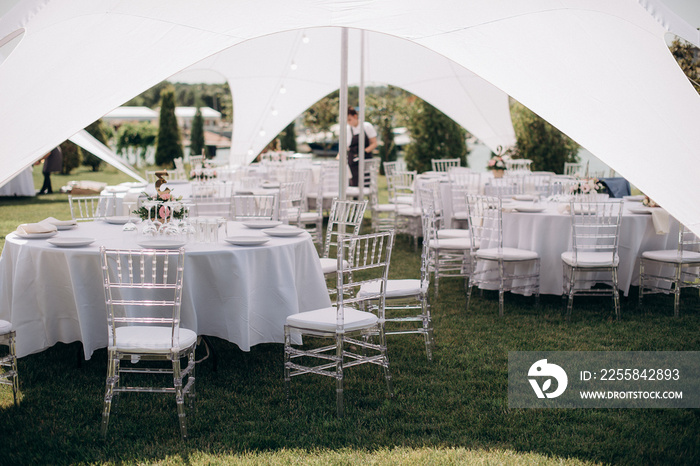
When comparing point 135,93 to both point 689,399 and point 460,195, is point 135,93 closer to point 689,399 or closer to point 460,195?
point 689,399

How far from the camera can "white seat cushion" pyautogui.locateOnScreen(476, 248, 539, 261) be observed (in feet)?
21.5

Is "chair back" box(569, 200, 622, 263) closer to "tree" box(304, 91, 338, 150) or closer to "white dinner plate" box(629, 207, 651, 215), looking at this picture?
"white dinner plate" box(629, 207, 651, 215)

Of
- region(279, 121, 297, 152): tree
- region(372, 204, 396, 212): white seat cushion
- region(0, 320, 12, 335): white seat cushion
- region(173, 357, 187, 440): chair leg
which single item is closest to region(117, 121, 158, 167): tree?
region(279, 121, 297, 152): tree

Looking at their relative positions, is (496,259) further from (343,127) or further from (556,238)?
(343,127)

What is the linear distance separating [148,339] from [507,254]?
146 inches

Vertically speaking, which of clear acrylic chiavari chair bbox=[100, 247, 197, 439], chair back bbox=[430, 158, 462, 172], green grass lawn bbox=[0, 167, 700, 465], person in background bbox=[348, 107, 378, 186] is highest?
person in background bbox=[348, 107, 378, 186]

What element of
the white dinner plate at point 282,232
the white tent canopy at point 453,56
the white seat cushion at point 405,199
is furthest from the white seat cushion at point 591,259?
the white seat cushion at point 405,199

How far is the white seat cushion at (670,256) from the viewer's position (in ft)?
21.4

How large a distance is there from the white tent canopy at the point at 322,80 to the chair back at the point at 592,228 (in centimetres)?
622

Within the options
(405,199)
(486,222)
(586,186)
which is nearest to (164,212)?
(486,222)

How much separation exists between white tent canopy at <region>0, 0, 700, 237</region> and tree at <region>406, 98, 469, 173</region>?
12881mm

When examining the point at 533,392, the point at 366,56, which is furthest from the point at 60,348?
the point at 366,56

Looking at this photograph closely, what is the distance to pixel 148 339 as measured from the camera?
390 centimetres

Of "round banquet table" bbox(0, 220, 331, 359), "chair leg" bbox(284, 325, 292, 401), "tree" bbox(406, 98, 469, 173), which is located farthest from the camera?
"tree" bbox(406, 98, 469, 173)
